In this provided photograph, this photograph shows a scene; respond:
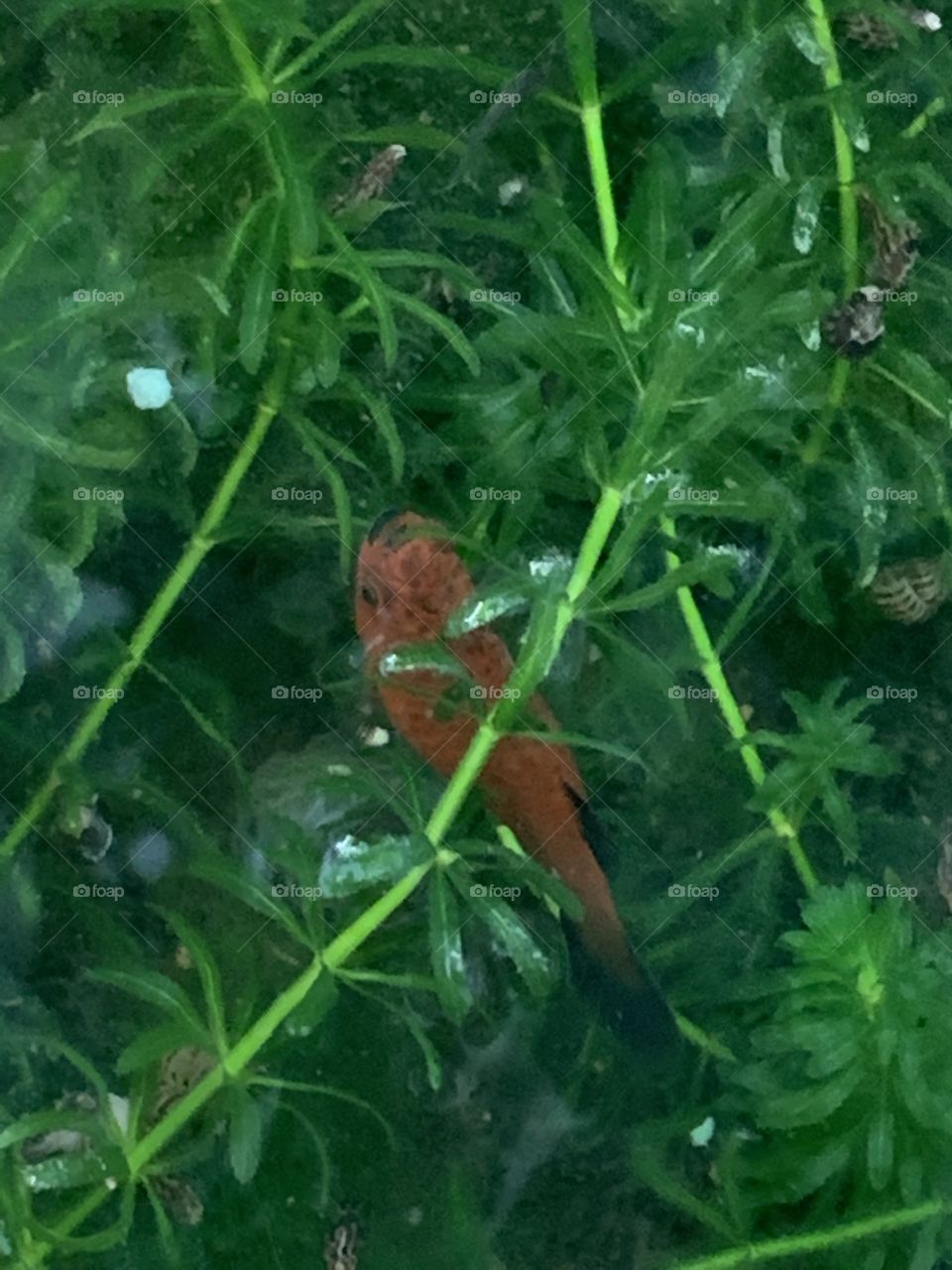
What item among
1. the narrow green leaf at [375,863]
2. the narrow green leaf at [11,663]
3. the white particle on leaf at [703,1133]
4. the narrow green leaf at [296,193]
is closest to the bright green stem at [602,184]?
the narrow green leaf at [296,193]

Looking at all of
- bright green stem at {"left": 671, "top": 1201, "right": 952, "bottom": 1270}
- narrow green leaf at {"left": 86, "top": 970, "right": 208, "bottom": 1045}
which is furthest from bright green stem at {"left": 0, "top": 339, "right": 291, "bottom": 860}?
bright green stem at {"left": 671, "top": 1201, "right": 952, "bottom": 1270}

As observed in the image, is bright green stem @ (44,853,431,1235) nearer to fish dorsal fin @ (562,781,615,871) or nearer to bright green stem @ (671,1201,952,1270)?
fish dorsal fin @ (562,781,615,871)

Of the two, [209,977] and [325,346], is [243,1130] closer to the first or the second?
[209,977]

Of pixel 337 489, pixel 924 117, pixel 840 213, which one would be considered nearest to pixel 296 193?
pixel 337 489

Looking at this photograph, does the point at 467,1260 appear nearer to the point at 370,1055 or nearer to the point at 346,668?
the point at 370,1055

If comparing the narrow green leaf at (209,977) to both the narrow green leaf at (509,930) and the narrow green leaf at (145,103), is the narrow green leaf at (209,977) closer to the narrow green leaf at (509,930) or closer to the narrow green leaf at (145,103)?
the narrow green leaf at (509,930)

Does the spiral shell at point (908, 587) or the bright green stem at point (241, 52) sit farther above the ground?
the bright green stem at point (241, 52)

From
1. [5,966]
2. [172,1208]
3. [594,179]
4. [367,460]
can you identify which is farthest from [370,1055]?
[594,179]
